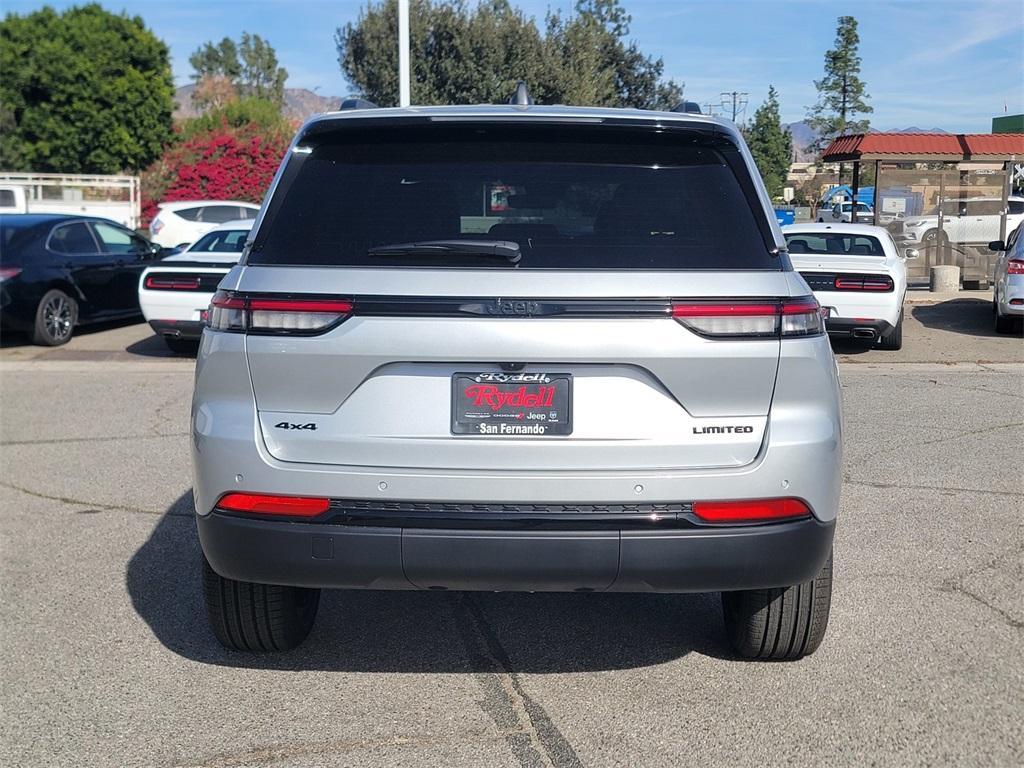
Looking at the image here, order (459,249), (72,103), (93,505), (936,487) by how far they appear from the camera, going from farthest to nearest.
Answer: (72,103), (936,487), (93,505), (459,249)

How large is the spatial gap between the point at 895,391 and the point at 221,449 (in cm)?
818

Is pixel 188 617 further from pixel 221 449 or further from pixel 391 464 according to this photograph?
pixel 391 464

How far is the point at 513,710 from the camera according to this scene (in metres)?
3.71

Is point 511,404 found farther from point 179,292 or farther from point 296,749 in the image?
point 179,292

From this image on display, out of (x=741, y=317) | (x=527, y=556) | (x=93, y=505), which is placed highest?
(x=741, y=317)

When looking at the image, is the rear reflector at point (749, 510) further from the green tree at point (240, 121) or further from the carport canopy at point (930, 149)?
the green tree at point (240, 121)

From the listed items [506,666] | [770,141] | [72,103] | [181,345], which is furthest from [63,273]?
[770,141]

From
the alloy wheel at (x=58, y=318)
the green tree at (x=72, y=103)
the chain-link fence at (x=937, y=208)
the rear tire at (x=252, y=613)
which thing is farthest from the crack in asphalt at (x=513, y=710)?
the green tree at (x=72, y=103)

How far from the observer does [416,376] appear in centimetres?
331

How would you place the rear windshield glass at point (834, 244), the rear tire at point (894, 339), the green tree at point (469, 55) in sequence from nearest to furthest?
the rear tire at point (894, 339) → the rear windshield glass at point (834, 244) → the green tree at point (469, 55)

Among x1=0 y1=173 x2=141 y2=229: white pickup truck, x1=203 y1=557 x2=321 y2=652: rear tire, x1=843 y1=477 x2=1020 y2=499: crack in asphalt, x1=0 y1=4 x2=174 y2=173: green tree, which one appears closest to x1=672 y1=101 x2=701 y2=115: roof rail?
x1=203 y1=557 x2=321 y2=652: rear tire

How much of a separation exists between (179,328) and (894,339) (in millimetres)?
7891

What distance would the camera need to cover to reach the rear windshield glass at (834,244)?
13.0 metres

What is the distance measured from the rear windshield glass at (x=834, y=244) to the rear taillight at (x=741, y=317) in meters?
9.89
